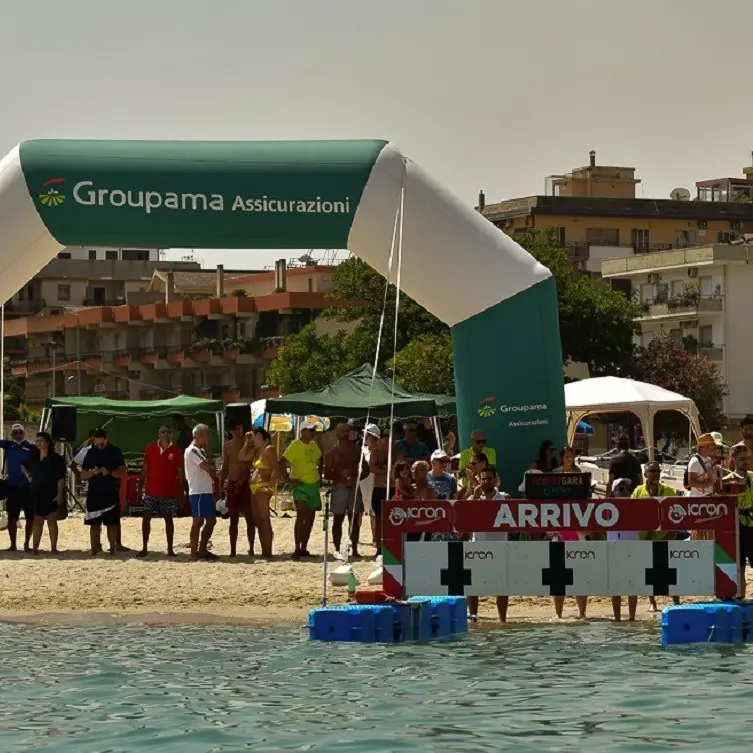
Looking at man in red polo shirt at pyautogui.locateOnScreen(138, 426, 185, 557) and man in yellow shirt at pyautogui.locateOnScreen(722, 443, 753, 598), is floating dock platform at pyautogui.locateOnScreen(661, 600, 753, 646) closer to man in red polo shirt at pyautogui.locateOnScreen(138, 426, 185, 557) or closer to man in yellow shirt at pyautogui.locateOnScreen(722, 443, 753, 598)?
man in yellow shirt at pyautogui.locateOnScreen(722, 443, 753, 598)

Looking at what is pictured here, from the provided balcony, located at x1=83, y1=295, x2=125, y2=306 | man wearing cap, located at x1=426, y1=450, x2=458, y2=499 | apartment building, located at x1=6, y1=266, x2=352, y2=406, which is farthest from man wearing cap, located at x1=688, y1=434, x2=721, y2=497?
balcony, located at x1=83, y1=295, x2=125, y2=306

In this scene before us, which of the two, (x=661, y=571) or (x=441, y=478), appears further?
(x=441, y=478)

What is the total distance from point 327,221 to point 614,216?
73696mm

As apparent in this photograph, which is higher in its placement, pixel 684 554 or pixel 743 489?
pixel 743 489

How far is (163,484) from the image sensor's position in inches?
798

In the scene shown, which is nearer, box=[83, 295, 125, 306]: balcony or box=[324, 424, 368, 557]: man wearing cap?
box=[324, 424, 368, 557]: man wearing cap

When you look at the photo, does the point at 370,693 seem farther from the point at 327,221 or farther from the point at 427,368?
the point at 427,368

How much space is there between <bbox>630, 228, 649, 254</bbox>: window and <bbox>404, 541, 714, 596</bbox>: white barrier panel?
78868mm

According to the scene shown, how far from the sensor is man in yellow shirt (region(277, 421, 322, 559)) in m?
20.1

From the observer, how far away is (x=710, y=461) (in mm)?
16359

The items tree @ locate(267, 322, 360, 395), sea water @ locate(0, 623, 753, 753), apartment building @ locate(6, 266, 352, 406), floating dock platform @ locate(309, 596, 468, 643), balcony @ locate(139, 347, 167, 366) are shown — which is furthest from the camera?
balcony @ locate(139, 347, 167, 366)

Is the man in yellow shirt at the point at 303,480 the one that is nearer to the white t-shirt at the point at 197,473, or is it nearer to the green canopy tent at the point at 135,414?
the white t-shirt at the point at 197,473

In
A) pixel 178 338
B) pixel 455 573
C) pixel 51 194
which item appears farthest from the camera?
pixel 178 338

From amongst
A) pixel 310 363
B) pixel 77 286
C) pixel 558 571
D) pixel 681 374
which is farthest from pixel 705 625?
pixel 77 286
